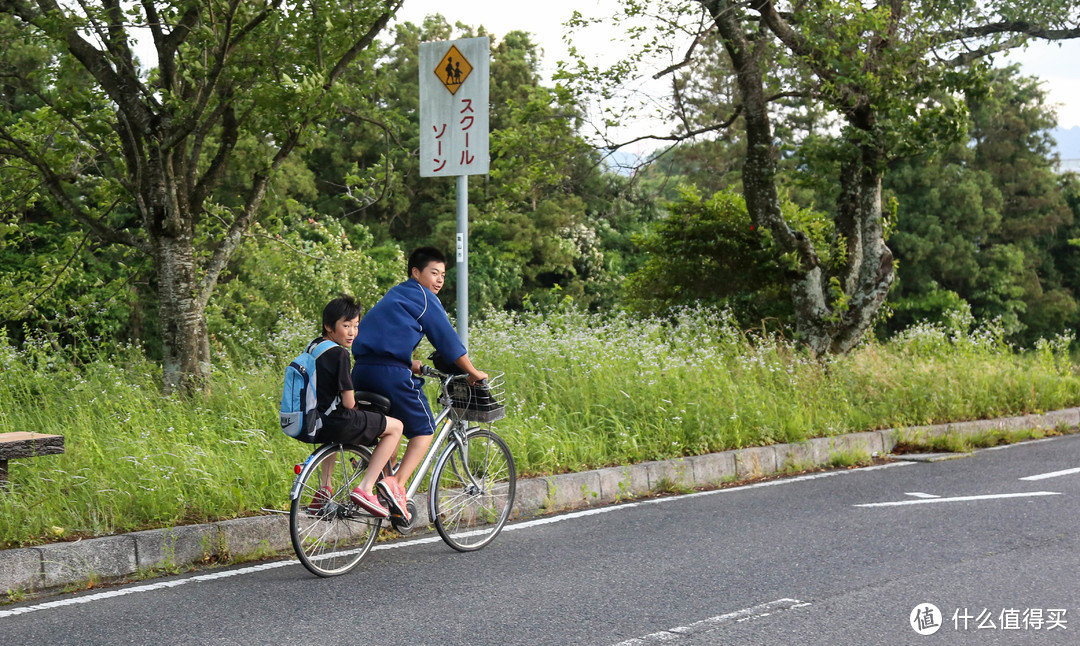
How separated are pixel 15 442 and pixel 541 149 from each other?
9144mm

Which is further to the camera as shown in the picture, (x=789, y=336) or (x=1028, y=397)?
(x=789, y=336)

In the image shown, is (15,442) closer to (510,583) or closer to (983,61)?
(510,583)

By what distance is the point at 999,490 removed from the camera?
25.6ft

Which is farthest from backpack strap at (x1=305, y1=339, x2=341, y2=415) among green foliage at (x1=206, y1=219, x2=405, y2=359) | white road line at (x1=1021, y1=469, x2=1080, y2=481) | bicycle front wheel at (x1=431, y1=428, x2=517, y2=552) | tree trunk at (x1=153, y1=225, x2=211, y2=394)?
green foliage at (x1=206, y1=219, x2=405, y2=359)

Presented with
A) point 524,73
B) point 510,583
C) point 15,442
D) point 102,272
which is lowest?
point 510,583

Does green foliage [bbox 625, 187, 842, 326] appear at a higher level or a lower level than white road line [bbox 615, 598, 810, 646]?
higher

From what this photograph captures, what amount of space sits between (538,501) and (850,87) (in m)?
7.36

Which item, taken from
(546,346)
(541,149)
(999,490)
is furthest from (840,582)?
(541,149)

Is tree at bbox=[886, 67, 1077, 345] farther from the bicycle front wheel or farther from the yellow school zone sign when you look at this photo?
the bicycle front wheel

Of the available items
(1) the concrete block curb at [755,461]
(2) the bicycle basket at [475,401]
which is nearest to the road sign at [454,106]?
(2) the bicycle basket at [475,401]

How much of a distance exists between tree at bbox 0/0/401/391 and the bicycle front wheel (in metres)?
3.82

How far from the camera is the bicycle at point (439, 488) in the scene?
525cm

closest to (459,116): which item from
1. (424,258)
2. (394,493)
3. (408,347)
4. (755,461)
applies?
(424,258)

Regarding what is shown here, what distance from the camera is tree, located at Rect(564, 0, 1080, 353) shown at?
447 inches
